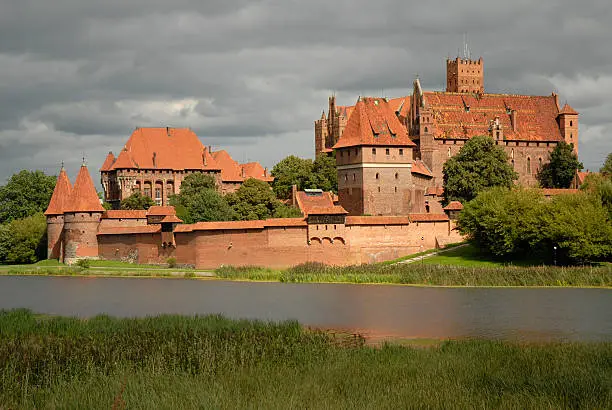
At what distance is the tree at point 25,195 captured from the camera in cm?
5812

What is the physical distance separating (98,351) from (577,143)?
167 ft

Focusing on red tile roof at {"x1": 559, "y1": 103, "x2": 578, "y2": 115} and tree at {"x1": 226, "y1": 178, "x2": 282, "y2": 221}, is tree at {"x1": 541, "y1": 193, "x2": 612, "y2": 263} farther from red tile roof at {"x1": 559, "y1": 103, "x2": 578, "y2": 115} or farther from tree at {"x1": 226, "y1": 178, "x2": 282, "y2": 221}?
red tile roof at {"x1": 559, "y1": 103, "x2": 578, "y2": 115}

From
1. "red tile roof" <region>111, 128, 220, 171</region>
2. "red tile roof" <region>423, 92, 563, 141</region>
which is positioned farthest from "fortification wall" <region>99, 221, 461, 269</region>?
"red tile roof" <region>111, 128, 220, 171</region>

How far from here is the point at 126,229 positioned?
45031 millimetres

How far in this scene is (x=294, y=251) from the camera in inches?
1553

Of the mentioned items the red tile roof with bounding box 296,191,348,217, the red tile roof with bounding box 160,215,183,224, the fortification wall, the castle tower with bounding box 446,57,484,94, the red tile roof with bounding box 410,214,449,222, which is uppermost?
the castle tower with bounding box 446,57,484,94

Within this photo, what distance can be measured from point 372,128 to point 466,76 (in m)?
30.2

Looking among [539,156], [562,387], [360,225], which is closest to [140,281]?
[360,225]

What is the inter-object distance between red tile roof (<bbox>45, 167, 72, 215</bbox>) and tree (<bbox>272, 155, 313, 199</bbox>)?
1390 cm

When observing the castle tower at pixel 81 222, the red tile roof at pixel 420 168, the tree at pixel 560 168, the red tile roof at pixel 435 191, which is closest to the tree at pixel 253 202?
the castle tower at pixel 81 222

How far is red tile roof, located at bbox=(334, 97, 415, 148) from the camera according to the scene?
4566 centimetres

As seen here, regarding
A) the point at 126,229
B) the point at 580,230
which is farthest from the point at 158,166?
the point at 580,230

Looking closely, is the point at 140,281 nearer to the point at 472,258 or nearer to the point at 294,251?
the point at 294,251

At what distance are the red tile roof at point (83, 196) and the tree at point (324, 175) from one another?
14490 mm
